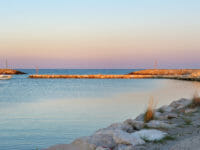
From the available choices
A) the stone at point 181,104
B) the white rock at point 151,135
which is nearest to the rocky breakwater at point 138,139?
the white rock at point 151,135

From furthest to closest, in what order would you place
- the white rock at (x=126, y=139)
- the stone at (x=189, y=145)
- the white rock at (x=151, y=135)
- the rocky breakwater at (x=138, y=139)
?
the white rock at (x=151, y=135) → the white rock at (x=126, y=139) → the rocky breakwater at (x=138, y=139) → the stone at (x=189, y=145)

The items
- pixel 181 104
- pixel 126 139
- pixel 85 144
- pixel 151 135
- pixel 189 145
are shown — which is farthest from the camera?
pixel 181 104

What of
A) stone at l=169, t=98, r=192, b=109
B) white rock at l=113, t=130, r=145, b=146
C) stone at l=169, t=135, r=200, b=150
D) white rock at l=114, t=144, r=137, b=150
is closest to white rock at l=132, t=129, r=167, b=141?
white rock at l=113, t=130, r=145, b=146

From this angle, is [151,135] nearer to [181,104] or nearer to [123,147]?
[123,147]

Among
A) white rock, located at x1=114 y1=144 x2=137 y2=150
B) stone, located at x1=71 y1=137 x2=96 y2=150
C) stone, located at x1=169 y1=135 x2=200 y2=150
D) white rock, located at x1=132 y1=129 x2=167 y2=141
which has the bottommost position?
stone, located at x1=71 y1=137 x2=96 y2=150

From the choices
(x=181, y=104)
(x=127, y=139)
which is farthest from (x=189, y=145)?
(x=181, y=104)

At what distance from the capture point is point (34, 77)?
70062 mm

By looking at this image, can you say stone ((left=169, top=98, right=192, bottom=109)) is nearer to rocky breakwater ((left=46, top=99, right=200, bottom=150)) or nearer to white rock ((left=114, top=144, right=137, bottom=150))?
rocky breakwater ((left=46, top=99, right=200, bottom=150))

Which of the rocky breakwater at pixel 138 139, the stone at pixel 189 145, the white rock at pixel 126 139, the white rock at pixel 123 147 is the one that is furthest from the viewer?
the white rock at pixel 126 139

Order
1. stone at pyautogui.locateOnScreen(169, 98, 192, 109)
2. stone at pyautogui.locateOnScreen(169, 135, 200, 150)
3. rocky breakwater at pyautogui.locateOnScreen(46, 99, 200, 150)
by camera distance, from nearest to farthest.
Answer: stone at pyautogui.locateOnScreen(169, 135, 200, 150) < rocky breakwater at pyautogui.locateOnScreen(46, 99, 200, 150) < stone at pyautogui.locateOnScreen(169, 98, 192, 109)

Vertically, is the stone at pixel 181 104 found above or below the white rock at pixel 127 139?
below

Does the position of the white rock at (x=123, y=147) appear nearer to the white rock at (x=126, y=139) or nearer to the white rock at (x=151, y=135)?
the white rock at (x=126, y=139)

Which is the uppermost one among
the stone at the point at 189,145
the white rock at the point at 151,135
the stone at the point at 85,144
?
the stone at the point at 189,145

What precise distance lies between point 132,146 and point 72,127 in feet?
18.3
